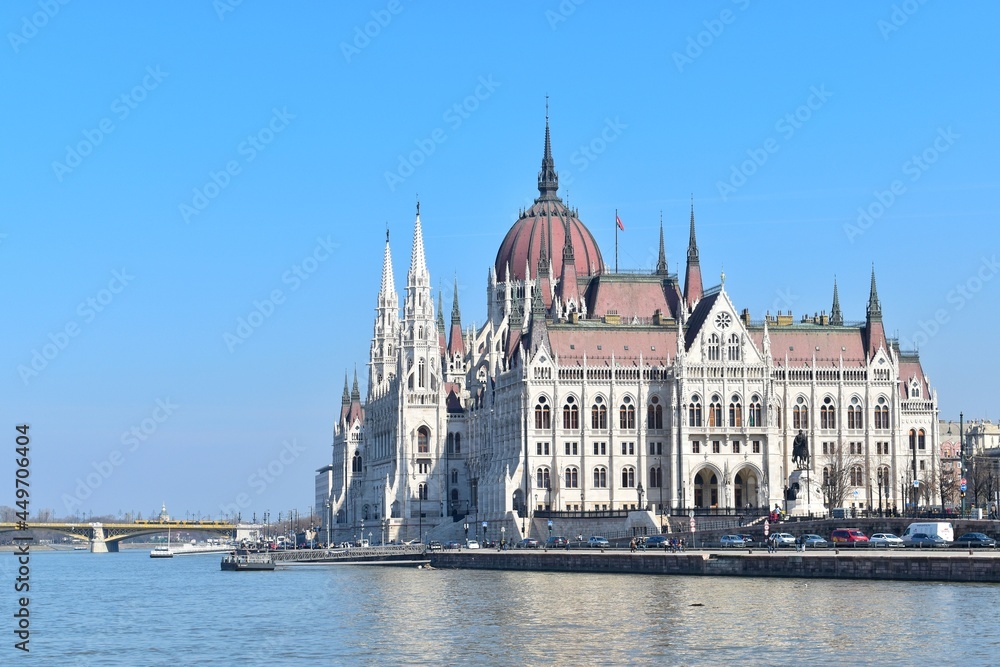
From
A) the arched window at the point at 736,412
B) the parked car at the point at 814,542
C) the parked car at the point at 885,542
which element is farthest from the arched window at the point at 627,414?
the parked car at the point at 885,542

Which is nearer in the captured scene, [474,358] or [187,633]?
[187,633]

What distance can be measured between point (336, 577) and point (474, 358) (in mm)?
63942

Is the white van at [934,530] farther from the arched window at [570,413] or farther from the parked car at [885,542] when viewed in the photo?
the arched window at [570,413]

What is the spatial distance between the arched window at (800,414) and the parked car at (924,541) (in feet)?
182

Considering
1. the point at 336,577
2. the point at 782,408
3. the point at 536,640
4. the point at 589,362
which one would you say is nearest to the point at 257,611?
the point at 536,640

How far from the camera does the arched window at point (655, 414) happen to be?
6166 inches

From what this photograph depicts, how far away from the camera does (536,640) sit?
73562 mm

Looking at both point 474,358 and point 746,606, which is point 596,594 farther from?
point 474,358

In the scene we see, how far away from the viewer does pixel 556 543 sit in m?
138

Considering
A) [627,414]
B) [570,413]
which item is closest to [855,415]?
[627,414]

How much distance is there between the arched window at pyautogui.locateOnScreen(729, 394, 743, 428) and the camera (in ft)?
513

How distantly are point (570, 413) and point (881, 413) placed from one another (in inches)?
1108

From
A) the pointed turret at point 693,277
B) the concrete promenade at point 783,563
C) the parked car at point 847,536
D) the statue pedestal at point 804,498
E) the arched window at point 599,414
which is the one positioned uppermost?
the pointed turret at point 693,277

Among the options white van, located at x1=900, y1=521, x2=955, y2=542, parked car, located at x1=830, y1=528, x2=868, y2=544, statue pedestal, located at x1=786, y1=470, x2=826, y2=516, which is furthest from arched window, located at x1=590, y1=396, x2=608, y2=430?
white van, located at x1=900, y1=521, x2=955, y2=542
